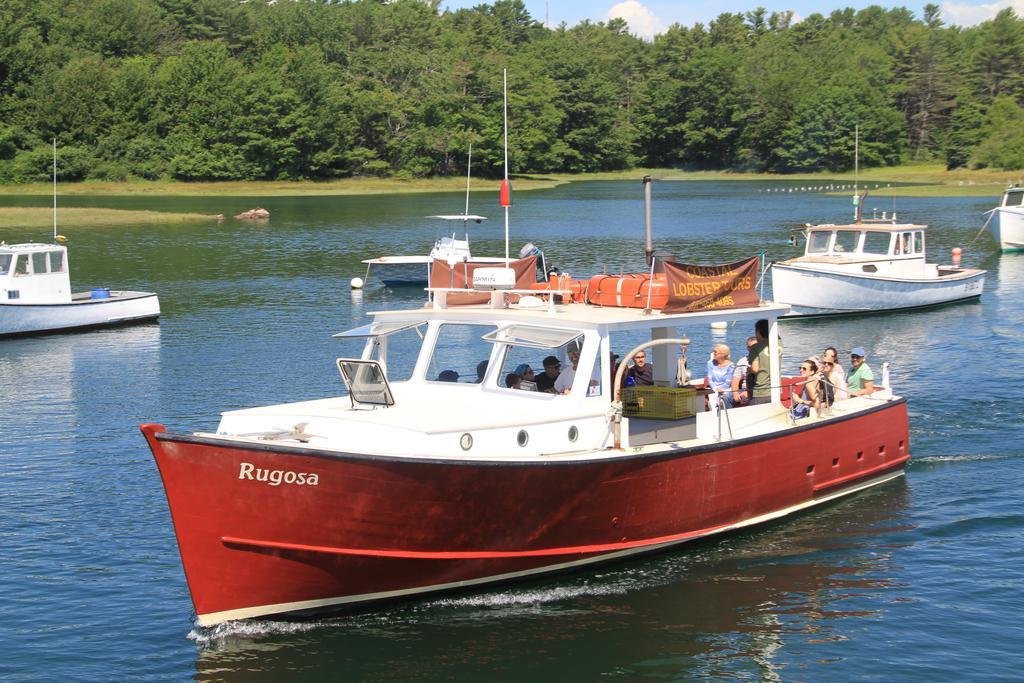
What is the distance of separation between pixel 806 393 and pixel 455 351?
609 centimetres

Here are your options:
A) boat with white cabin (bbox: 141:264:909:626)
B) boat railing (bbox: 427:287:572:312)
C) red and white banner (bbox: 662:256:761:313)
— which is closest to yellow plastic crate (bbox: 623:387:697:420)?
boat with white cabin (bbox: 141:264:909:626)

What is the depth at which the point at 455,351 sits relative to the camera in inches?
718

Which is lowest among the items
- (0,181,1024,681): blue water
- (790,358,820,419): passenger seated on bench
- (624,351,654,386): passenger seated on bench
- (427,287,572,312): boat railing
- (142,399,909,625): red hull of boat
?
(0,181,1024,681): blue water

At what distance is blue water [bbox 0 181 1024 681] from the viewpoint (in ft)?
49.8

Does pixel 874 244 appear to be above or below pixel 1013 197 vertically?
below

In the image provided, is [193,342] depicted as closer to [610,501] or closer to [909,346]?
[909,346]

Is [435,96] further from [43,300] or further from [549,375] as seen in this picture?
[549,375]

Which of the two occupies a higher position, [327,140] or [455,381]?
[327,140]

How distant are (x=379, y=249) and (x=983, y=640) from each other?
56.2 metres

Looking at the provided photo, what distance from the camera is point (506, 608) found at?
648 inches

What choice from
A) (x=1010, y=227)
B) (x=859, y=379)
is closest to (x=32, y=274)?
(x=859, y=379)

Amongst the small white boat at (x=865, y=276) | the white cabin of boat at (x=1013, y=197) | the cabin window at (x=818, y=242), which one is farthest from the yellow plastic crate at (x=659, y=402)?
the white cabin of boat at (x=1013, y=197)

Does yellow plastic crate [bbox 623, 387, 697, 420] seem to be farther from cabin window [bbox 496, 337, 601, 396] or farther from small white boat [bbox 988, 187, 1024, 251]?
small white boat [bbox 988, 187, 1024, 251]

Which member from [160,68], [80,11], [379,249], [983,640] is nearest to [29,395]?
[983,640]
